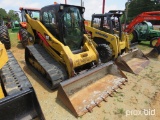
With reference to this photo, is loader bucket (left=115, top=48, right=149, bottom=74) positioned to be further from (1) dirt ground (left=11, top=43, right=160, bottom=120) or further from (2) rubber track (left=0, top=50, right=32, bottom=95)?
(2) rubber track (left=0, top=50, right=32, bottom=95)

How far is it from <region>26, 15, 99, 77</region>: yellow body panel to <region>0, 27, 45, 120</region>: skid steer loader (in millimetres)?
1427

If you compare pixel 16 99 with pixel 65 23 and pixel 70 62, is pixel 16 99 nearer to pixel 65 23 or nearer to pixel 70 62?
pixel 70 62

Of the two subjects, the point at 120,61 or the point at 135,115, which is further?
the point at 120,61

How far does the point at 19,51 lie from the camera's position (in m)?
8.14

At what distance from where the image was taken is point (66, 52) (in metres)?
4.36

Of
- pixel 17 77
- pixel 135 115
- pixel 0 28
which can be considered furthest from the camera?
pixel 0 28

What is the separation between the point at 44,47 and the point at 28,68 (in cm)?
105

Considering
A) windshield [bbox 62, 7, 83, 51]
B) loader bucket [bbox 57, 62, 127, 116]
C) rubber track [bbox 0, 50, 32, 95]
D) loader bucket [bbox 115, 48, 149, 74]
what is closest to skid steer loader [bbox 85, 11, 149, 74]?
loader bucket [bbox 115, 48, 149, 74]

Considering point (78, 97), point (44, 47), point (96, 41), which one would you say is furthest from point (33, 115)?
point (96, 41)

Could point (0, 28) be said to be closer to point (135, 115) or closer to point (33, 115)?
point (33, 115)

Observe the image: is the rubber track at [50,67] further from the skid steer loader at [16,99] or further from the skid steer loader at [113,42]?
the skid steer loader at [113,42]

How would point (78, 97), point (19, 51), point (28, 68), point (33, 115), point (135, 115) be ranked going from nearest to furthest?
point (33, 115), point (135, 115), point (78, 97), point (28, 68), point (19, 51)

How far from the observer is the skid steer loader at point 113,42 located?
6.48m

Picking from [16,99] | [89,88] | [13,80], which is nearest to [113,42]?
[89,88]
